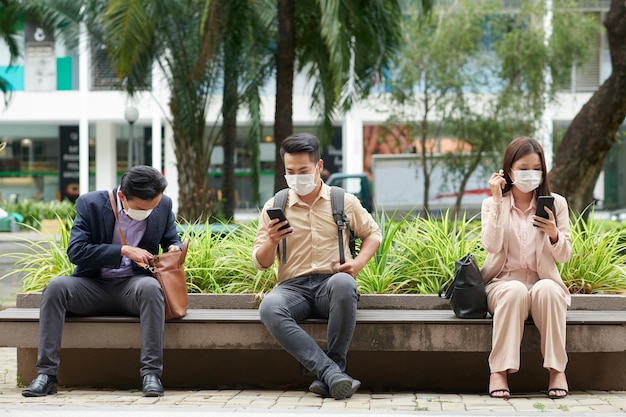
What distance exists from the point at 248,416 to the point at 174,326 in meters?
1.28

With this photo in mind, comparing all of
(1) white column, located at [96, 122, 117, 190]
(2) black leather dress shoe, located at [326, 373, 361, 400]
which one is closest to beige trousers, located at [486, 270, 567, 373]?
(2) black leather dress shoe, located at [326, 373, 361, 400]

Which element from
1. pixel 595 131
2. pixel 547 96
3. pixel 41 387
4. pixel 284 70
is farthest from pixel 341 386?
pixel 547 96

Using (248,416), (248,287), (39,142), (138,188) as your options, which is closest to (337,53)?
(248,287)

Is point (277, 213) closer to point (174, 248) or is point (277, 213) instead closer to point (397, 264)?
point (174, 248)

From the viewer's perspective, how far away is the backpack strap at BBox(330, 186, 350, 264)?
5.31 m

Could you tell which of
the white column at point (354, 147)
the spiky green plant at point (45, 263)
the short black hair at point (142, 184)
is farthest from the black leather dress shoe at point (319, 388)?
the white column at point (354, 147)

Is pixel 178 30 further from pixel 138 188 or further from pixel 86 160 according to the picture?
pixel 86 160

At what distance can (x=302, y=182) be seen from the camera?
17.2 feet

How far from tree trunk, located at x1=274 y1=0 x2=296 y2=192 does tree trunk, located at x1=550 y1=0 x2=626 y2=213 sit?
3875mm

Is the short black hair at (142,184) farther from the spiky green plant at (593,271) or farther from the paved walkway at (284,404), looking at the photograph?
the spiky green plant at (593,271)

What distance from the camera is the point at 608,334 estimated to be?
5199 mm

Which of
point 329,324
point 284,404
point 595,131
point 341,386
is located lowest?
point 284,404

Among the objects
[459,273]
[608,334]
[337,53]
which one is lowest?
[608,334]

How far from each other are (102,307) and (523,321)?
236 cm
